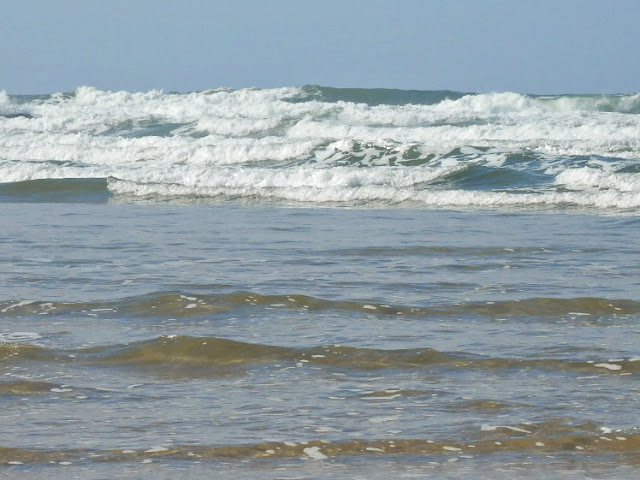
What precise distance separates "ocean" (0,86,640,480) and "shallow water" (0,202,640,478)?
0.01 meters

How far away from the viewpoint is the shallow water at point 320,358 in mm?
3096

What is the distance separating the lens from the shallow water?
3096 mm

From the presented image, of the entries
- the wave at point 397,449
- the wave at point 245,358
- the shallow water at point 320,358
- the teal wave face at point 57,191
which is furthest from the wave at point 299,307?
the teal wave face at point 57,191

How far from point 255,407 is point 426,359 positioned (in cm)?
85

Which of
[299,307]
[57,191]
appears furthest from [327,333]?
[57,191]

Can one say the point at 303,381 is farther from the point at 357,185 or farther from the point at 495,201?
the point at 357,185

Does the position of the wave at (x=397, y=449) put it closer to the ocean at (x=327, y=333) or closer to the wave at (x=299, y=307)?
the ocean at (x=327, y=333)

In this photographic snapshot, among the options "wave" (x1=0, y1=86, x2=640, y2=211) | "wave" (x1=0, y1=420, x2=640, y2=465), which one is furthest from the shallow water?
"wave" (x1=0, y1=86, x2=640, y2=211)

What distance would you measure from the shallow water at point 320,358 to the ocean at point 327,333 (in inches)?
0.4

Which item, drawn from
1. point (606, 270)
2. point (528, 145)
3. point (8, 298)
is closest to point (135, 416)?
point (8, 298)

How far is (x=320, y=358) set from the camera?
4203 mm

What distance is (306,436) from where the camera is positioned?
324cm

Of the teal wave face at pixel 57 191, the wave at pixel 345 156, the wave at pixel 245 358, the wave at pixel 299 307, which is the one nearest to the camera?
the wave at pixel 245 358

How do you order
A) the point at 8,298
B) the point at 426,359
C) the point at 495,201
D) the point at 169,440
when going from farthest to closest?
1. the point at 495,201
2. the point at 8,298
3. the point at 426,359
4. the point at 169,440
